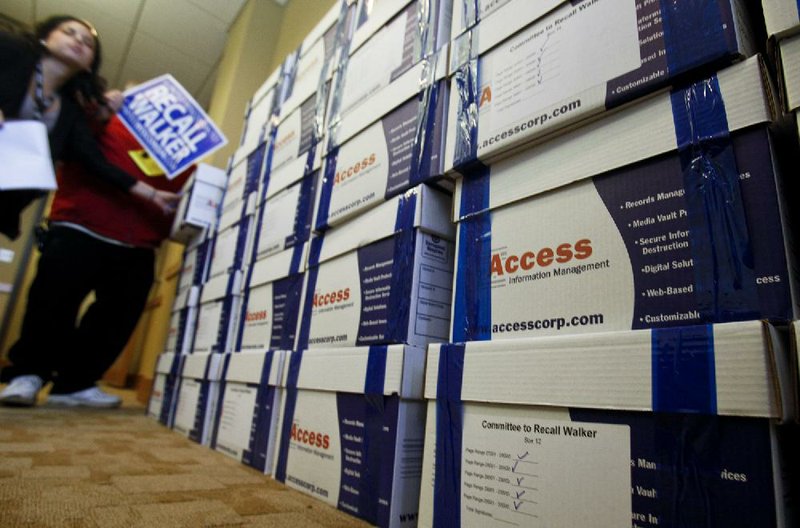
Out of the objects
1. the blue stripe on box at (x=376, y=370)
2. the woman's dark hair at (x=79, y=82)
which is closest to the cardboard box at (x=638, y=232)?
the blue stripe on box at (x=376, y=370)

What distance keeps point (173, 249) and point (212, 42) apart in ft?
4.32

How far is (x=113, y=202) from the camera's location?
62.1 inches

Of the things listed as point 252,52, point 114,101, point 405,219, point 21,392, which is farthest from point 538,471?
point 252,52

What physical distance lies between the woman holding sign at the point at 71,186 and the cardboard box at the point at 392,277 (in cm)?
115

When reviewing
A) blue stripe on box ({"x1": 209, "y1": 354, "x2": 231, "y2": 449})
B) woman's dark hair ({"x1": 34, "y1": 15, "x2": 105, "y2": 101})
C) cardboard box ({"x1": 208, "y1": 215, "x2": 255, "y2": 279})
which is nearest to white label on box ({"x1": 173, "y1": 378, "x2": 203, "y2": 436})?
blue stripe on box ({"x1": 209, "y1": 354, "x2": 231, "y2": 449})

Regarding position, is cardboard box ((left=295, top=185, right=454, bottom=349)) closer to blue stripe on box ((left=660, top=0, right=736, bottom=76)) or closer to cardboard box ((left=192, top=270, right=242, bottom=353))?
blue stripe on box ((left=660, top=0, right=736, bottom=76))

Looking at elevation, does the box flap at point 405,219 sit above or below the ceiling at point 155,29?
below

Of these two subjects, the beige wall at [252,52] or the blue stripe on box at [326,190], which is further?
the beige wall at [252,52]

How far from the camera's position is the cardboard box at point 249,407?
0.85m

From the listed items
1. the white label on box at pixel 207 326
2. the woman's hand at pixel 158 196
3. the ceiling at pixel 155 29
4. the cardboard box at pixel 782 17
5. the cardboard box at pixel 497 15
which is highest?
the ceiling at pixel 155 29

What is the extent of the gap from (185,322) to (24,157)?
62 cm

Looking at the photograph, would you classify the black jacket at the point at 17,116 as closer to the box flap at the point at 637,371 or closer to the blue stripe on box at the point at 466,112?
the blue stripe on box at the point at 466,112

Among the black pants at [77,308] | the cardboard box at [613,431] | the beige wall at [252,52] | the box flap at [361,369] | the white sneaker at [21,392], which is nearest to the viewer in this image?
the cardboard box at [613,431]

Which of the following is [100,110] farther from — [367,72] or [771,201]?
[771,201]
